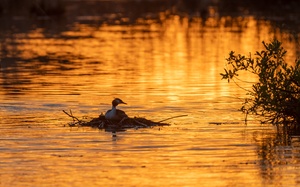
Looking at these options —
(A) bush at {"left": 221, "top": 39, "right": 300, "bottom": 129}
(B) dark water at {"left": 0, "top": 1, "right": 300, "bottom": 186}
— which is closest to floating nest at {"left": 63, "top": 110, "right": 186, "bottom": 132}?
(B) dark water at {"left": 0, "top": 1, "right": 300, "bottom": 186}

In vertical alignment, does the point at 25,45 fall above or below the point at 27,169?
above

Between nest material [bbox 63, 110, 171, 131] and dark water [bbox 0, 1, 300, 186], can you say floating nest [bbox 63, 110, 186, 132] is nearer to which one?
nest material [bbox 63, 110, 171, 131]

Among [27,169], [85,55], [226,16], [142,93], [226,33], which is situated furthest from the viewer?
[226,16]

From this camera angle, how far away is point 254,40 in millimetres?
45344

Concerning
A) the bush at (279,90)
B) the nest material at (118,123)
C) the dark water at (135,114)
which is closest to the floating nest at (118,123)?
the nest material at (118,123)

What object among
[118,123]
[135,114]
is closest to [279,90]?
[118,123]

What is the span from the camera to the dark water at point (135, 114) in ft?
52.1

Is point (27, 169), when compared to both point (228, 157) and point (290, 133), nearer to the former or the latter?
point (228, 157)

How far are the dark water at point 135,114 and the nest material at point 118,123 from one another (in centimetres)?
27

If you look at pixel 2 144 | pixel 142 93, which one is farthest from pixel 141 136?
pixel 142 93

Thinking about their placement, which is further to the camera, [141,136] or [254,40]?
[254,40]

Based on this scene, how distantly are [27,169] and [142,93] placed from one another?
10141 mm

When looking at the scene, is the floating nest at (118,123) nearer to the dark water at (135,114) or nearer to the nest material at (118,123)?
the nest material at (118,123)

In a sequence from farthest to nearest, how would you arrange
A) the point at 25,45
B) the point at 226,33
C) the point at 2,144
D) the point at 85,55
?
the point at 226,33 → the point at 25,45 → the point at 85,55 → the point at 2,144
